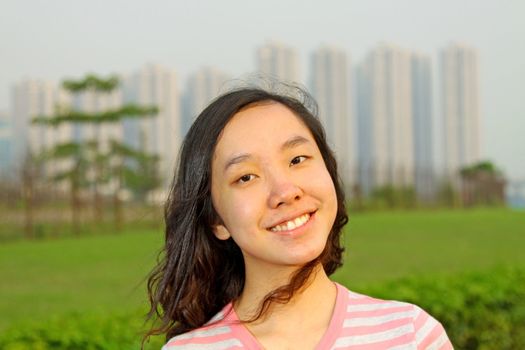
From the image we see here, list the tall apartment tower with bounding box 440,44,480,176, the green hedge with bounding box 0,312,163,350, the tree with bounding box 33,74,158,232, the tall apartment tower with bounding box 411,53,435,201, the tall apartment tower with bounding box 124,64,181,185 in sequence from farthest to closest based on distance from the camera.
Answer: the tall apartment tower with bounding box 440,44,480,176, the tall apartment tower with bounding box 411,53,435,201, the tall apartment tower with bounding box 124,64,181,185, the tree with bounding box 33,74,158,232, the green hedge with bounding box 0,312,163,350

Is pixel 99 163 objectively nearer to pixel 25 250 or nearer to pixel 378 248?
pixel 25 250

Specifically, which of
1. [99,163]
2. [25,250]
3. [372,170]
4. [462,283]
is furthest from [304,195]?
[372,170]

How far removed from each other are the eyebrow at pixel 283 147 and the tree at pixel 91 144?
16465 millimetres

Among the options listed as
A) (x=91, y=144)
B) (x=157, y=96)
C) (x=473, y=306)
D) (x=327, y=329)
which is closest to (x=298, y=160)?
(x=327, y=329)

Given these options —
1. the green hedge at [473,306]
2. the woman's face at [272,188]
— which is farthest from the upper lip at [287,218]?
the green hedge at [473,306]

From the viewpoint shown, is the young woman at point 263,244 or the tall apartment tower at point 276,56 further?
the tall apartment tower at point 276,56

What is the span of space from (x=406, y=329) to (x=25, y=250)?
11071 mm

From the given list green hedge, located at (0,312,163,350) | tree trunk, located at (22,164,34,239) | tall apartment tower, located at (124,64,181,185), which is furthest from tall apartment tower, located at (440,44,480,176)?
green hedge, located at (0,312,163,350)

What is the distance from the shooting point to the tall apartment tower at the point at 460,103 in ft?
142

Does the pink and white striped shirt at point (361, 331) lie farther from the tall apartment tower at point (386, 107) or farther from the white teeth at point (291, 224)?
the tall apartment tower at point (386, 107)

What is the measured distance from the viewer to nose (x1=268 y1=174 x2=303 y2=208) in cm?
124

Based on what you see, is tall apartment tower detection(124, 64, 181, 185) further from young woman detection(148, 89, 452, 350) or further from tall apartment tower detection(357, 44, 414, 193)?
young woman detection(148, 89, 452, 350)

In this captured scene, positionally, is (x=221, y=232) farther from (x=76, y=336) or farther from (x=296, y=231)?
(x=76, y=336)

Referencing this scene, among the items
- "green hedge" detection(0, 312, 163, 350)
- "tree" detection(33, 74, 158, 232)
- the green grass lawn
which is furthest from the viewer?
"tree" detection(33, 74, 158, 232)
